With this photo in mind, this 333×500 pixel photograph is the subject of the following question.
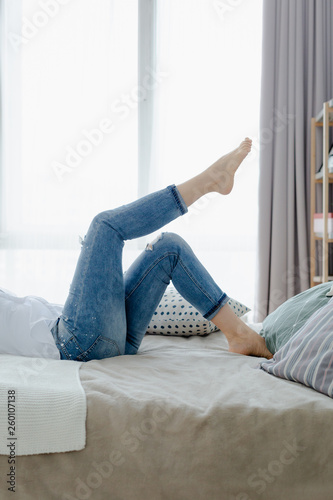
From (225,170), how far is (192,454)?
2.92 feet

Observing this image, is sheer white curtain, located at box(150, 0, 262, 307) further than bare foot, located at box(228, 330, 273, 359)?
Yes

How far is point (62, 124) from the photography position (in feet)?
9.80

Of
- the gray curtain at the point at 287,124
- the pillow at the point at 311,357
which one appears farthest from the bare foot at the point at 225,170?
the gray curtain at the point at 287,124

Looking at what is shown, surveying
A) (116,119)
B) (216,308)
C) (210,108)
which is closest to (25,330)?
(216,308)

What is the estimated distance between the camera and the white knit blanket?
85 cm

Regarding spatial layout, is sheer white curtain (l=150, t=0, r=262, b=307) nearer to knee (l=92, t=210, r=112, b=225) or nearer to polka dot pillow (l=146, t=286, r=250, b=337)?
polka dot pillow (l=146, t=286, r=250, b=337)

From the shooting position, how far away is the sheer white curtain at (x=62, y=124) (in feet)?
9.73

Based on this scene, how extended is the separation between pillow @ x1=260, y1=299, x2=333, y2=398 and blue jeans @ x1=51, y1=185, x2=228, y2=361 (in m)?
0.25

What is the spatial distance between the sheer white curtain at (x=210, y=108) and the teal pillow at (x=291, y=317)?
5.15 ft

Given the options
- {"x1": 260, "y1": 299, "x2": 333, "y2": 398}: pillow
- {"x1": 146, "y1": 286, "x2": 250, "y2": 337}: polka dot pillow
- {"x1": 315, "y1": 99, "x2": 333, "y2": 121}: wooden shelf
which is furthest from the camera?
{"x1": 315, "y1": 99, "x2": 333, "y2": 121}: wooden shelf

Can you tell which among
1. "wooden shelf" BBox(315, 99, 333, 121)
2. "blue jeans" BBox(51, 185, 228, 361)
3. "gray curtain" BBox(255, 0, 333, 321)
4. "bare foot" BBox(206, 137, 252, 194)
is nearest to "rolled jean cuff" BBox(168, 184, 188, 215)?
"blue jeans" BBox(51, 185, 228, 361)

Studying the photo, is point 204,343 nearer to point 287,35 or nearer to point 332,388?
point 332,388

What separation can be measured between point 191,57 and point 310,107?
78cm

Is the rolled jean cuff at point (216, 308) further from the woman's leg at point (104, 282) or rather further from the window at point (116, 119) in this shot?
the window at point (116, 119)
